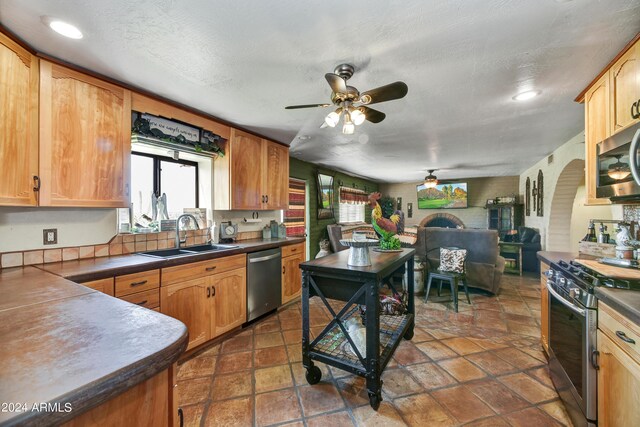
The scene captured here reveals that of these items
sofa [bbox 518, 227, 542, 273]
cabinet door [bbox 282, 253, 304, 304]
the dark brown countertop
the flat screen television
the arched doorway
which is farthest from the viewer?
the flat screen television

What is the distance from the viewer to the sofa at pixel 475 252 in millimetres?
3984

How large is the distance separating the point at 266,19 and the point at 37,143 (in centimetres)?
171

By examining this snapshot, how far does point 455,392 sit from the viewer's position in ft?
6.23

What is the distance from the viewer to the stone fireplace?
8.52 metres

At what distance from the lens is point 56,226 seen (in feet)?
6.77

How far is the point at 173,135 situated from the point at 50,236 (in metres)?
1.28

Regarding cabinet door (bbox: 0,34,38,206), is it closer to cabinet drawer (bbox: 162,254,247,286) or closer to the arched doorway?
cabinet drawer (bbox: 162,254,247,286)

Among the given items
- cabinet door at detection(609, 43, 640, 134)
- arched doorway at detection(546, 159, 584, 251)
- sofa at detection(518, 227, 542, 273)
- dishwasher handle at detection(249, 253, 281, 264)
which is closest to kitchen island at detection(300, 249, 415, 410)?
dishwasher handle at detection(249, 253, 281, 264)

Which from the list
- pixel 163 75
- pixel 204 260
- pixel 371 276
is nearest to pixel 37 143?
pixel 163 75

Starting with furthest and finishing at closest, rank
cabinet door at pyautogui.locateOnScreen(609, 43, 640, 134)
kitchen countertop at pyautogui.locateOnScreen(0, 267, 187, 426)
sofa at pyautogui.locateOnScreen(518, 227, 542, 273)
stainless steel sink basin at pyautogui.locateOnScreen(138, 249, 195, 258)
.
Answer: sofa at pyautogui.locateOnScreen(518, 227, 542, 273) → stainless steel sink basin at pyautogui.locateOnScreen(138, 249, 195, 258) → cabinet door at pyautogui.locateOnScreen(609, 43, 640, 134) → kitchen countertop at pyautogui.locateOnScreen(0, 267, 187, 426)

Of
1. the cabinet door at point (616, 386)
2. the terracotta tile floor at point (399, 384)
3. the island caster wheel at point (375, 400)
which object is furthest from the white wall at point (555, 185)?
the island caster wheel at point (375, 400)

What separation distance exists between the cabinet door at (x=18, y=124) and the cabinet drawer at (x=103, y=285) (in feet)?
2.11

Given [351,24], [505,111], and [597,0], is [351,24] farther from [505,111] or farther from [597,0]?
[505,111]

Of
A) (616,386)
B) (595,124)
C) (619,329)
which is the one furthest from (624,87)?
(616,386)
